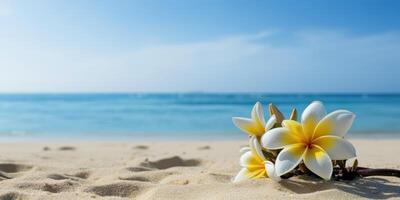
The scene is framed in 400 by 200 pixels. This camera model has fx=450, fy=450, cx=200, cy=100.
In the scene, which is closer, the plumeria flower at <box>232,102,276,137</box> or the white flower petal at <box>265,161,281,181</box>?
the white flower petal at <box>265,161,281,181</box>

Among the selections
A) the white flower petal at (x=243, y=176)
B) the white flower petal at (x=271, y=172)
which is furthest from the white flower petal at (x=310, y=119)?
the white flower petal at (x=243, y=176)

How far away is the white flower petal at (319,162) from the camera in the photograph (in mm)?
1996

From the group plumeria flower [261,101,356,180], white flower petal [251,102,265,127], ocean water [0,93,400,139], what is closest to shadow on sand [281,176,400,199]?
plumeria flower [261,101,356,180]

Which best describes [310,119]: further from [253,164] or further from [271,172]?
[253,164]

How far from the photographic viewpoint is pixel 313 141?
2.13m

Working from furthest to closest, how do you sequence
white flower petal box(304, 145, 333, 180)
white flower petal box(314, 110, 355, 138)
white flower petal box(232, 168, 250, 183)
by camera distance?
white flower petal box(232, 168, 250, 183)
white flower petal box(314, 110, 355, 138)
white flower petal box(304, 145, 333, 180)

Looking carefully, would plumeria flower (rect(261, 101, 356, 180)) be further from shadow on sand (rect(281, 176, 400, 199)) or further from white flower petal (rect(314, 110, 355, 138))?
shadow on sand (rect(281, 176, 400, 199))

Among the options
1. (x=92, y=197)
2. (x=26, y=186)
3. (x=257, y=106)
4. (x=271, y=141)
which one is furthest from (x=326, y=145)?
(x=26, y=186)

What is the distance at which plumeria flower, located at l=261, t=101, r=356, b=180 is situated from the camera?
2.03m

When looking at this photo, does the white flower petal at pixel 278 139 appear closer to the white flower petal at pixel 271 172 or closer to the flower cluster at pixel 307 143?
the flower cluster at pixel 307 143

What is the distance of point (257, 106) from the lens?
2357 mm

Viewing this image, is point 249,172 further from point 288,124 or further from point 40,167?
point 40,167

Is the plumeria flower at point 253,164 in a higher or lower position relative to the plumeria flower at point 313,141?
lower

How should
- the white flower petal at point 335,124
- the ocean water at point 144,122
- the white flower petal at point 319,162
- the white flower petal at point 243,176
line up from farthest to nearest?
1. the ocean water at point 144,122
2. the white flower petal at point 243,176
3. the white flower petal at point 335,124
4. the white flower petal at point 319,162
